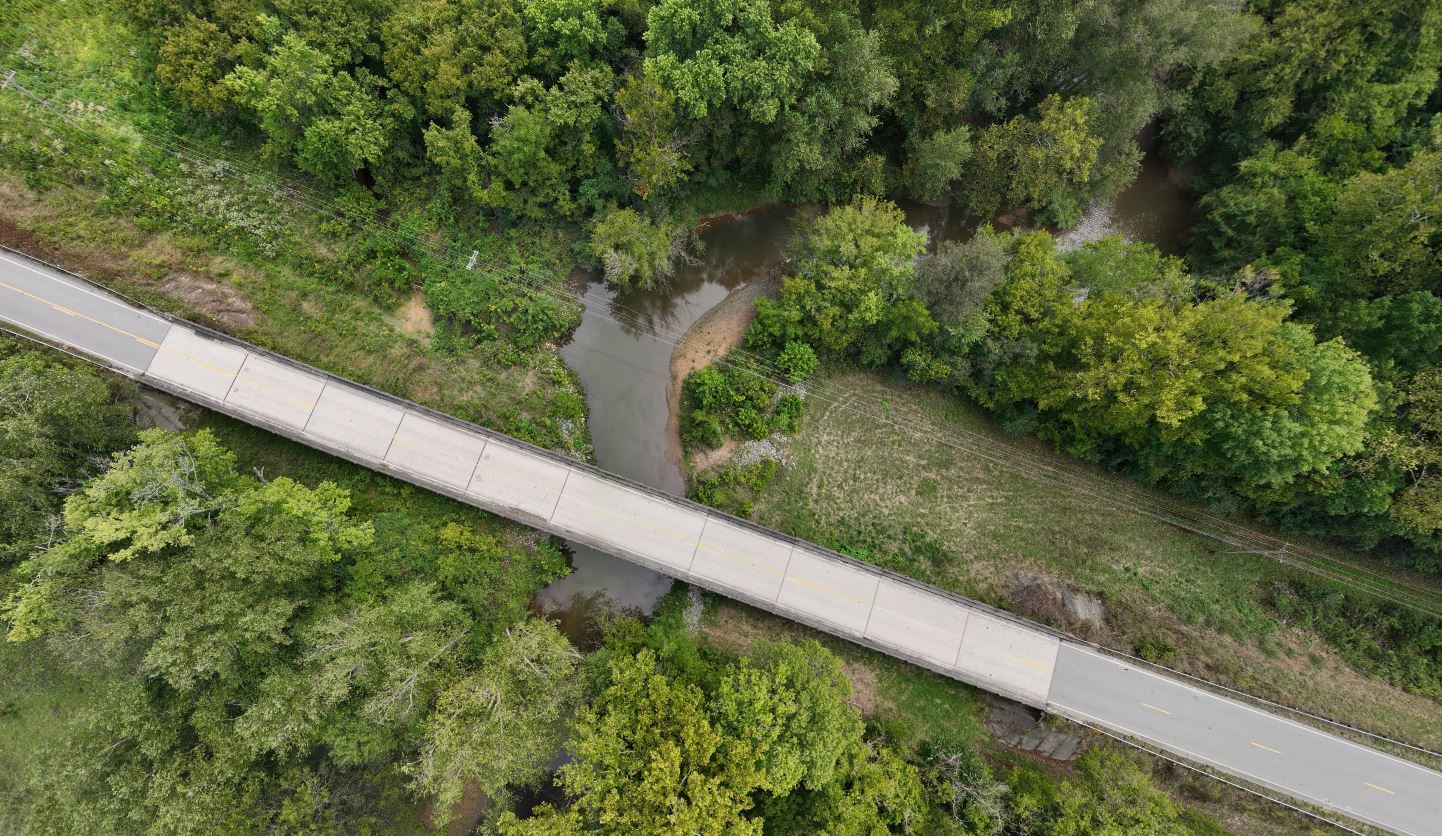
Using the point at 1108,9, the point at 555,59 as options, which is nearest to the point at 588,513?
the point at 555,59

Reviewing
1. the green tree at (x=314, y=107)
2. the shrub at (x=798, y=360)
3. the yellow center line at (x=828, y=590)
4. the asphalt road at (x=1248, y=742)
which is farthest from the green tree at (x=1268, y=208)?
the green tree at (x=314, y=107)

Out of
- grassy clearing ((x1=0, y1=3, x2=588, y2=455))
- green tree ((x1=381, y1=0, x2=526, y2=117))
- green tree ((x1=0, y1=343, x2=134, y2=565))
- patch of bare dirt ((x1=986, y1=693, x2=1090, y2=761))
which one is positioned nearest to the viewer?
green tree ((x1=0, y1=343, x2=134, y2=565))

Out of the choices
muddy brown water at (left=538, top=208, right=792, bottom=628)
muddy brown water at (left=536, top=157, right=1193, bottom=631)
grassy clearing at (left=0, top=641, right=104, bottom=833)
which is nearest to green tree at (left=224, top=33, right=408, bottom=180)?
muddy brown water at (left=536, top=157, right=1193, bottom=631)

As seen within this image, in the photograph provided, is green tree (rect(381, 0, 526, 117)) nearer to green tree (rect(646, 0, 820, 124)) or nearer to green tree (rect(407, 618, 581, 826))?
green tree (rect(646, 0, 820, 124))

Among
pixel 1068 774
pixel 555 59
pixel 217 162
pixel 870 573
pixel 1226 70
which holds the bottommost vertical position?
pixel 1068 774

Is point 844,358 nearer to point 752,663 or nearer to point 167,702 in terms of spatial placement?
point 752,663

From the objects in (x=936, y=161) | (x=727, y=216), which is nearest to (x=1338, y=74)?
(x=936, y=161)
